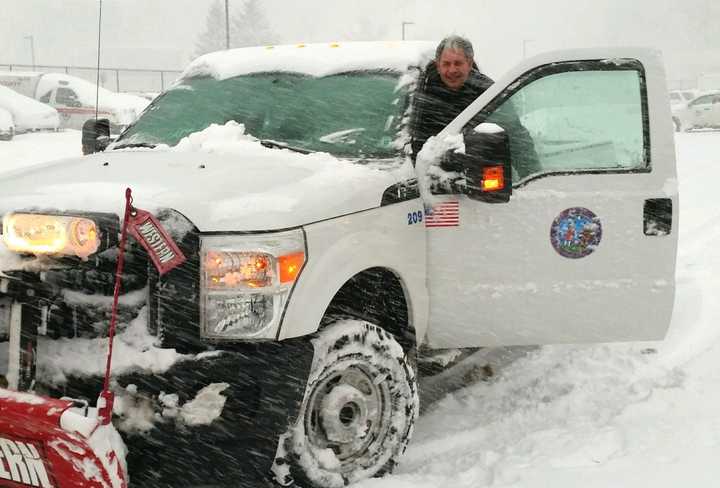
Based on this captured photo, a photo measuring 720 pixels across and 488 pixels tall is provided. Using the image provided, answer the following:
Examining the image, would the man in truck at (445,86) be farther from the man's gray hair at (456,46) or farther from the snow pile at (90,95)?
the snow pile at (90,95)

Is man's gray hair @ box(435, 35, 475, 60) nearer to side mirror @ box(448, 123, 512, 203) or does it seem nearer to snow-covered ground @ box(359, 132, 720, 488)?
side mirror @ box(448, 123, 512, 203)

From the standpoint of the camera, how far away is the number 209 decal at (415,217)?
4043 millimetres

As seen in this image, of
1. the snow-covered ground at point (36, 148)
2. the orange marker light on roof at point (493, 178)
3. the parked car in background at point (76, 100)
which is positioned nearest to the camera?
the orange marker light on roof at point (493, 178)

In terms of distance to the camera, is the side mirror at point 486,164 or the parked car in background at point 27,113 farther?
the parked car in background at point 27,113

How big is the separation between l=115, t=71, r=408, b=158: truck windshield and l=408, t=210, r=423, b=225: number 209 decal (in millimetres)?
315

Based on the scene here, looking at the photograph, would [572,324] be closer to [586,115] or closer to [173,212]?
[586,115]

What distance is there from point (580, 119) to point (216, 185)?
1936mm

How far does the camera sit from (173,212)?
3.23 meters

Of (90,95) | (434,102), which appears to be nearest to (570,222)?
(434,102)

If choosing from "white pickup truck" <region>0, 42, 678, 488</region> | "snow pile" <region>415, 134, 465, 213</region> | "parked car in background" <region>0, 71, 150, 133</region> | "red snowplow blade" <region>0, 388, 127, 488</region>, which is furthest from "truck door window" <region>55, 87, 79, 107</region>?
"red snowplow blade" <region>0, 388, 127, 488</region>

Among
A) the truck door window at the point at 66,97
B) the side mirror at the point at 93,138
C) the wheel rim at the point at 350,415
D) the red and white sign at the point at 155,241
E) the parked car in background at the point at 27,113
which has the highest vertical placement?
the truck door window at the point at 66,97

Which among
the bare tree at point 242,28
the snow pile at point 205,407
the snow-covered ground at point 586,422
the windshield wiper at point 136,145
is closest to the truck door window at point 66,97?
the windshield wiper at point 136,145

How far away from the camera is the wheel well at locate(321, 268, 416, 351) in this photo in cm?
388

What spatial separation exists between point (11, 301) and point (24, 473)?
62cm
